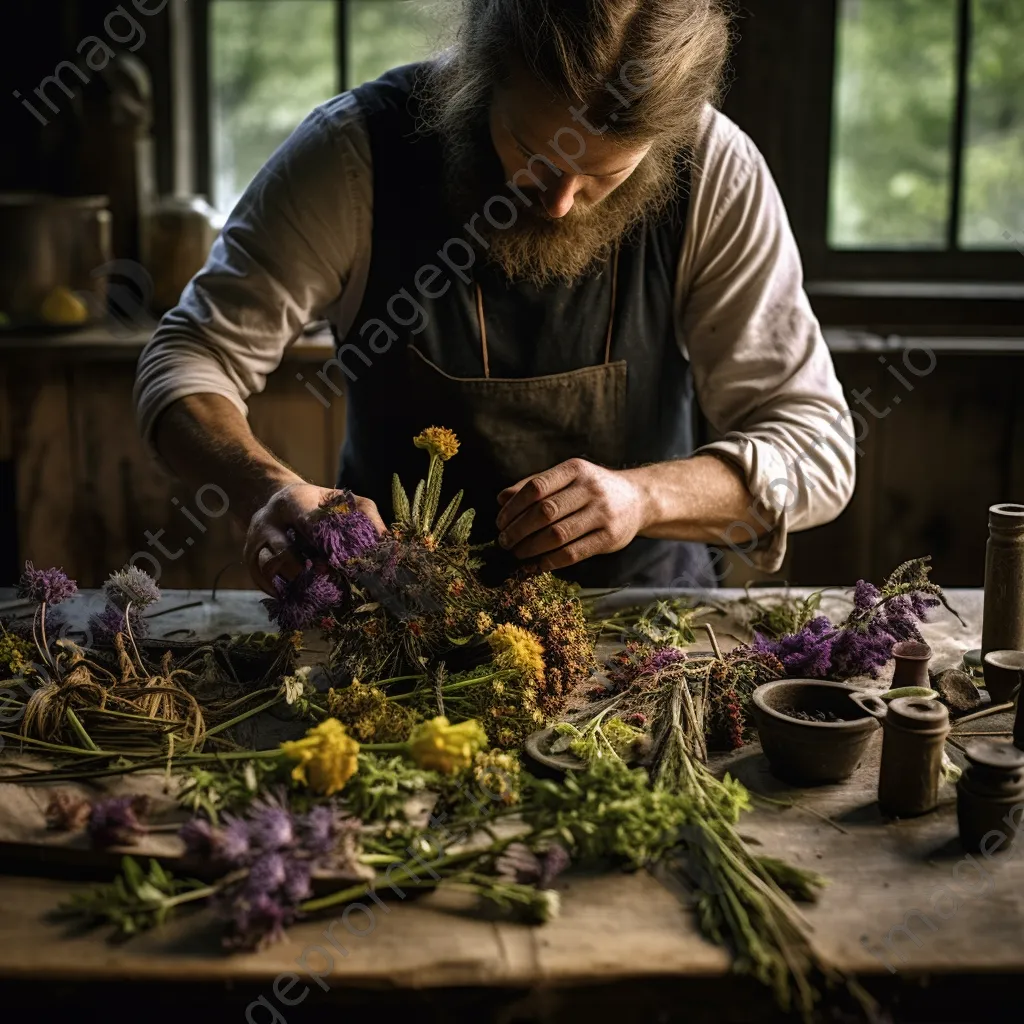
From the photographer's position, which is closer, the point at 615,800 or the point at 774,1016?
the point at 774,1016

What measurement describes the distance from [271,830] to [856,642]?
0.88 meters

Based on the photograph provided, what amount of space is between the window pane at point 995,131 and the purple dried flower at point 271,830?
11.9 ft

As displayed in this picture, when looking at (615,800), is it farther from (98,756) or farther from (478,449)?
(478,449)

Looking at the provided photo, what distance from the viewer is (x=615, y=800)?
1.34 meters

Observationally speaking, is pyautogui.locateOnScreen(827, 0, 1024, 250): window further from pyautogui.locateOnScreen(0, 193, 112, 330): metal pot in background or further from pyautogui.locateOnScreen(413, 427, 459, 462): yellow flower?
pyautogui.locateOnScreen(413, 427, 459, 462): yellow flower

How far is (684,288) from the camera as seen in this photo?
241 centimetres

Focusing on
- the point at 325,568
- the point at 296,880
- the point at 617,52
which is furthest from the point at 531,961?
the point at 617,52

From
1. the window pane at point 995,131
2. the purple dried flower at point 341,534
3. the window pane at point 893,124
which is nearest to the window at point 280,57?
the window pane at point 893,124

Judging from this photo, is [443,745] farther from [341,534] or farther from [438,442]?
[438,442]

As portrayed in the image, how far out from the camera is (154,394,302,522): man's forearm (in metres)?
2.04

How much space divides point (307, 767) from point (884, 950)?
0.63m

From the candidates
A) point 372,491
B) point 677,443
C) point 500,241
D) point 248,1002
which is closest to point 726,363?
point 677,443

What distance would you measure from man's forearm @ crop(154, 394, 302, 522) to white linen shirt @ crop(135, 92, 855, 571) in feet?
0.11

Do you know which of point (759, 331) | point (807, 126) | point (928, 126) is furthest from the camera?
point (928, 126)
